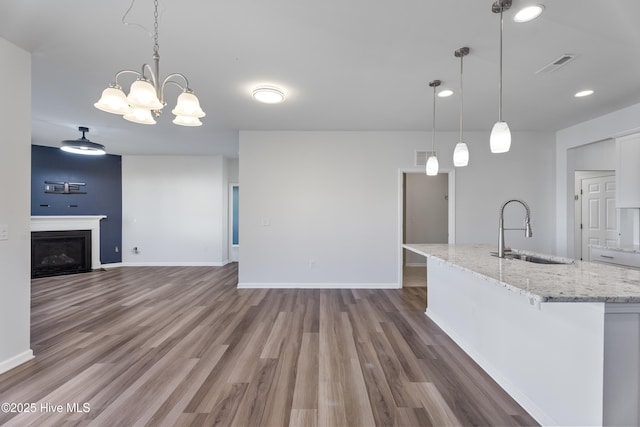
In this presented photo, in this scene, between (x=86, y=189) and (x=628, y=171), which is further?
(x=86, y=189)

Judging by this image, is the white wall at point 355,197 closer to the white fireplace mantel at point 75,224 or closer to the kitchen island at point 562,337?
the kitchen island at point 562,337

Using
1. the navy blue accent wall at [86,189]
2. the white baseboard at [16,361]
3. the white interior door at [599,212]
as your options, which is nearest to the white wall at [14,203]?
the white baseboard at [16,361]

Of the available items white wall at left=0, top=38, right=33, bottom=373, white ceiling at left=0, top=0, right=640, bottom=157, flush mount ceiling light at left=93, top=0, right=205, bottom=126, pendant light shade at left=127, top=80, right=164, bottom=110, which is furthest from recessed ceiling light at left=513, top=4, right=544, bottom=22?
white wall at left=0, top=38, right=33, bottom=373

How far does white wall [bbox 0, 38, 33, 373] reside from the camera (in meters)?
2.00

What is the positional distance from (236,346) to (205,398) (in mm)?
678

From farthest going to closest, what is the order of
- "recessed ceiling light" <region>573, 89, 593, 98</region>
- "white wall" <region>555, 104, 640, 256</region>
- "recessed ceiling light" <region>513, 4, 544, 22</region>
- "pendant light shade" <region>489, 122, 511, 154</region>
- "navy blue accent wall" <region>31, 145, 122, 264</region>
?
1. "navy blue accent wall" <region>31, 145, 122, 264</region>
2. "white wall" <region>555, 104, 640, 256</region>
3. "recessed ceiling light" <region>573, 89, 593, 98</region>
4. "pendant light shade" <region>489, 122, 511, 154</region>
5. "recessed ceiling light" <region>513, 4, 544, 22</region>

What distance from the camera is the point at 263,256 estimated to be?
435 centimetres

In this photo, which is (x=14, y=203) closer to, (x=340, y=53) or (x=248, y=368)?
(x=248, y=368)

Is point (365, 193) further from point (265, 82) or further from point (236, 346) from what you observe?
point (236, 346)

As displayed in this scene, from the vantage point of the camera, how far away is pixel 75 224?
17.9 ft

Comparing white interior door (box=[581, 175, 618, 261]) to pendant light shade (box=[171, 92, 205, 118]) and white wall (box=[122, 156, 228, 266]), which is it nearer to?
pendant light shade (box=[171, 92, 205, 118])

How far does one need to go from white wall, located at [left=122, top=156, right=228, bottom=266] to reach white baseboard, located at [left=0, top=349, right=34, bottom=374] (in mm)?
4124

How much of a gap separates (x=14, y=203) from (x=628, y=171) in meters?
6.66

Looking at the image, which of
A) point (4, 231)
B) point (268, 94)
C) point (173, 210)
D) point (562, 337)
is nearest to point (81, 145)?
point (173, 210)
